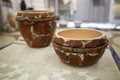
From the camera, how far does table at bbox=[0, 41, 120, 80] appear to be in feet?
1.46

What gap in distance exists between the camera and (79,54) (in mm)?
449

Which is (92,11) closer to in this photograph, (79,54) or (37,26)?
(37,26)

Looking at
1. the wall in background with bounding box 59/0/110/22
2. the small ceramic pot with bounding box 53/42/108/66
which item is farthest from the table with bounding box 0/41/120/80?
the wall in background with bounding box 59/0/110/22

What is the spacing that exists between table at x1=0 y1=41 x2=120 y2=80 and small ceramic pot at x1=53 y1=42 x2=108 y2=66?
0.09 ft

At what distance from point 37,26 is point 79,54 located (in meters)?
0.27

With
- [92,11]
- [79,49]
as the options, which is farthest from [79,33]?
[92,11]

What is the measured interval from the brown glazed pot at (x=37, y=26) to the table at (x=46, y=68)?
73 millimetres

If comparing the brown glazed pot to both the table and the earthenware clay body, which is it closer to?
the table

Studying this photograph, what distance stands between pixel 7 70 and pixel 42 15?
0.87 feet

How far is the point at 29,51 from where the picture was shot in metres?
0.65

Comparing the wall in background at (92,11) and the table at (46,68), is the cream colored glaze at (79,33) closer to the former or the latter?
the table at (46,68)

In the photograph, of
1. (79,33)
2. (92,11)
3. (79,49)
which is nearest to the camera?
(79,49)

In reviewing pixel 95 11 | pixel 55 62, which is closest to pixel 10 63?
pixel 55 62

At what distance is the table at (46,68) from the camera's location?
1.46 ft
